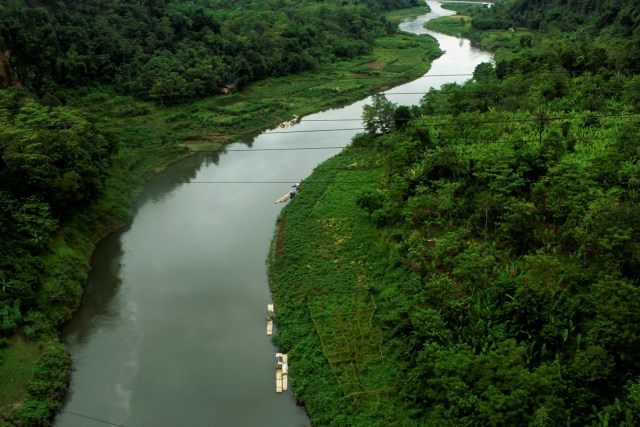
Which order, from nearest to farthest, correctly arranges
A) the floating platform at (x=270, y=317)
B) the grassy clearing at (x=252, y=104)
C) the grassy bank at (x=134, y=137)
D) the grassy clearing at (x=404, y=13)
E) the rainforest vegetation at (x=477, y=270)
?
the rainforest vegetation at (x=477, y=270), the grassy bank at (x=134, y=137), the floating platform at (x=270, y=317), the grassy clearing at (x=252, y=104), the grassy clearing at (x=404, y=13)

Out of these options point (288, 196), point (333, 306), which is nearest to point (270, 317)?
point (333, 306)

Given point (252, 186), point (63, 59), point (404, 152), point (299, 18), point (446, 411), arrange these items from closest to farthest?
point (446, 411) → point (404, 152) → point (252, 186) → point (63, 59) → point (299, 18)

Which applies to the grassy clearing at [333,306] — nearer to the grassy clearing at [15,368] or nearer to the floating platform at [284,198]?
the floating platform at [284,198]

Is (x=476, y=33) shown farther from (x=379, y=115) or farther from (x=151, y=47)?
(x=151, y=47)

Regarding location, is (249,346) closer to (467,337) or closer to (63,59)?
(467,337)

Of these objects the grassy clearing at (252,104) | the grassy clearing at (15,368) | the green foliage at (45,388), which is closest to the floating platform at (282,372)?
the green foliage at (45,388)

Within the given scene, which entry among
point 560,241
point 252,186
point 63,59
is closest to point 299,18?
point 63,59
